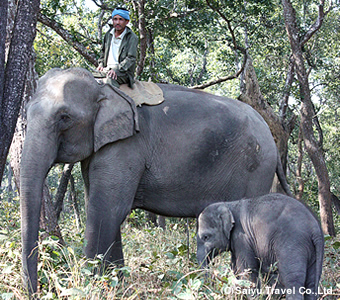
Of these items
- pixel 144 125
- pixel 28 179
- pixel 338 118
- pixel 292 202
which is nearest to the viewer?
pixel 28 179

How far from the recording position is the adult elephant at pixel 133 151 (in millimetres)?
4168

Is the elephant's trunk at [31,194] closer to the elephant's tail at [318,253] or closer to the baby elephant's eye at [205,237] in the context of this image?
the baby elephant's eye at [205,237]

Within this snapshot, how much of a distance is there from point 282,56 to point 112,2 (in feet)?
22.6

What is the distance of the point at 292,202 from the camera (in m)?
4.28

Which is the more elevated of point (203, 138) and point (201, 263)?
point (203, 138)

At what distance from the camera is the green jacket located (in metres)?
4.91

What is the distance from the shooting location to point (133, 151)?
462cm

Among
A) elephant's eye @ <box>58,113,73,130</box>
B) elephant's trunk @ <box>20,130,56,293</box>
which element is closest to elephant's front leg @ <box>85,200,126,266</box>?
elephant's trunk @ <box>20,130,56,293</box>

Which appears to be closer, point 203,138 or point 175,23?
point 203,138

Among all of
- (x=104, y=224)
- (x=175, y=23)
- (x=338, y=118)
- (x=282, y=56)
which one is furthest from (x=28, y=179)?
(x=338, y=118)

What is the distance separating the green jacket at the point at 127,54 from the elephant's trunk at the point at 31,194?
117cm

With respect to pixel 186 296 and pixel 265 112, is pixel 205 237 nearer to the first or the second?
pixel 186 296

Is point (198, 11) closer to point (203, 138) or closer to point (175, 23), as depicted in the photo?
point (175, 23)

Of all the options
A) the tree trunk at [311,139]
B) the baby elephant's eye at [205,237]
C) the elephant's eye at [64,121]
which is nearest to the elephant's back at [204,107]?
the elephant's eye at [64,121]
